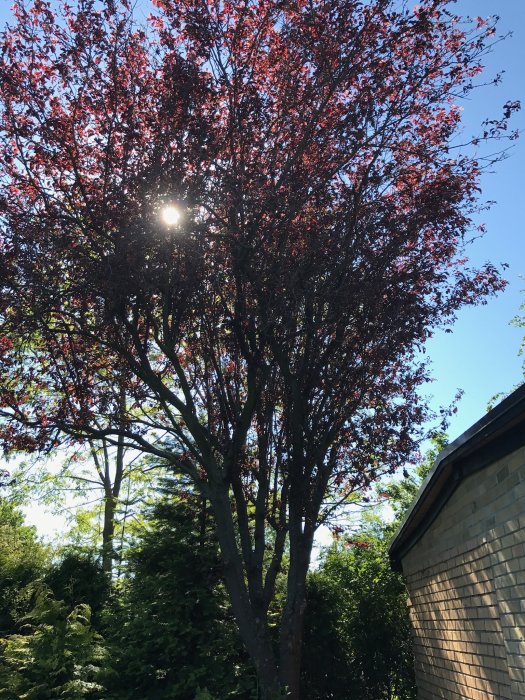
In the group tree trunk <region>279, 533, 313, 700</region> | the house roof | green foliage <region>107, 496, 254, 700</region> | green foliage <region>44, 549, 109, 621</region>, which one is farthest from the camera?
green foliage <region>44, 549, 109, 621</region>

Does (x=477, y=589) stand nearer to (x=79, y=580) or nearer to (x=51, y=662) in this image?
(x=51, y=662)

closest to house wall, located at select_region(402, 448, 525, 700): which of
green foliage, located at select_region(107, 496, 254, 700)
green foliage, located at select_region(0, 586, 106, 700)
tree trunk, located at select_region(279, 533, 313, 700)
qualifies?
tree trunk, located at select_region(279, 533, 313, 700)

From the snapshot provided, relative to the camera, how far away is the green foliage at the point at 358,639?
9.38 meters

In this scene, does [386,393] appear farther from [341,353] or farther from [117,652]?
[117,652]

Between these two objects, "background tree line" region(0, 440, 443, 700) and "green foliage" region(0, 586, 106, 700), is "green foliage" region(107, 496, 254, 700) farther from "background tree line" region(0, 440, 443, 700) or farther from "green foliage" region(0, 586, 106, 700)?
"green foliage" region(0, 586, 106, 700)

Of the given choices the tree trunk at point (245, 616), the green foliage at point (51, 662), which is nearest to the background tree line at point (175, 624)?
the green foliage at point (51, 662)

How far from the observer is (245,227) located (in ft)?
21.7

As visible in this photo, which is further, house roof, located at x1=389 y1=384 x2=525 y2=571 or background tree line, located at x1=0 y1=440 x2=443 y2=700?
background tree line, located at x1=0 y1=440 x2=443 y2=700

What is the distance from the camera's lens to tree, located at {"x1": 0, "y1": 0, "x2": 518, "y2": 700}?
6.39 metres

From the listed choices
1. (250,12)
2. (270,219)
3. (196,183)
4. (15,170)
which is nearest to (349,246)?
(270,219)

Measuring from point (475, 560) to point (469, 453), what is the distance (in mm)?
1230

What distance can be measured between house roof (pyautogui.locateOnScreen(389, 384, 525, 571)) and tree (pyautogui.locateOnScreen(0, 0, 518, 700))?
822 millimetres

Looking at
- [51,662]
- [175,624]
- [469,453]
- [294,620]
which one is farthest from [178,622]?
[469,453]

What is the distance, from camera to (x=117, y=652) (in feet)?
26.4
